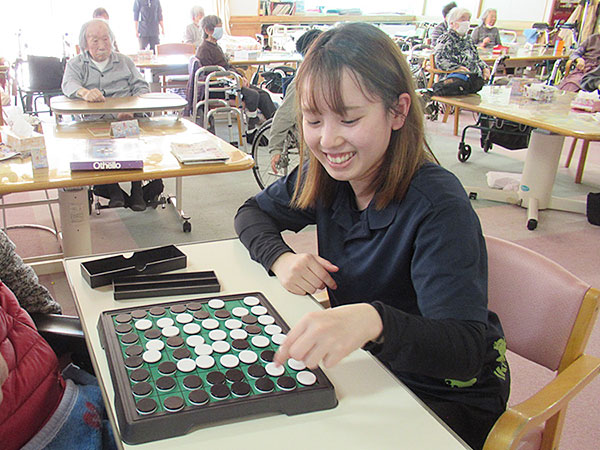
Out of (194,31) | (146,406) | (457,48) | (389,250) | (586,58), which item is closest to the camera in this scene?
(146,406)

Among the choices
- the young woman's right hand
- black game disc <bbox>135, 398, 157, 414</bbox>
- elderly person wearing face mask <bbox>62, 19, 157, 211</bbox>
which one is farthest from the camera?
elderly person wearing face mask <bbox>62, 19, 157, 211</bbox>

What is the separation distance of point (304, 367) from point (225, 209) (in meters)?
2.79

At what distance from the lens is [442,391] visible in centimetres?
94

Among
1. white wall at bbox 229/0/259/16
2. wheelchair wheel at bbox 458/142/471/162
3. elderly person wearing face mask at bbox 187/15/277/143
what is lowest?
wheelchair wheel at bbox 458/142/471/162

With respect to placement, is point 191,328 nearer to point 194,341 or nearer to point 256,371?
point 194,341

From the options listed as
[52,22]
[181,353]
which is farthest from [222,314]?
[52,22]

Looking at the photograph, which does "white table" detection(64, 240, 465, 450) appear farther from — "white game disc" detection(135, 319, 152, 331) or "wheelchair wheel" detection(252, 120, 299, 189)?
"wheelchair wheel" detection(252, 120, 299, 189)

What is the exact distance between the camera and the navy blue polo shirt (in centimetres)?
83

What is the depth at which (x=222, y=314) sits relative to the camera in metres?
0.87

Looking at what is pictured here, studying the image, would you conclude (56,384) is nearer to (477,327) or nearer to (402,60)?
(477,327)

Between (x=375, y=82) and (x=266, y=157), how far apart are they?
12.0 feet

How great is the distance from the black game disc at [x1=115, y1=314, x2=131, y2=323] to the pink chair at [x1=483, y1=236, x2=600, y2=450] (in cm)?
64

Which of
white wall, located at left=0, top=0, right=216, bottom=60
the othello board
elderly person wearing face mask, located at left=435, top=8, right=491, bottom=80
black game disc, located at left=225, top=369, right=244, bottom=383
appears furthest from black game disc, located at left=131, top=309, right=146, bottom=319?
white wall, located at left=0, top=0, right=216, bottom=60

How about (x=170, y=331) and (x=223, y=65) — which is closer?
(x=170, y=331)
